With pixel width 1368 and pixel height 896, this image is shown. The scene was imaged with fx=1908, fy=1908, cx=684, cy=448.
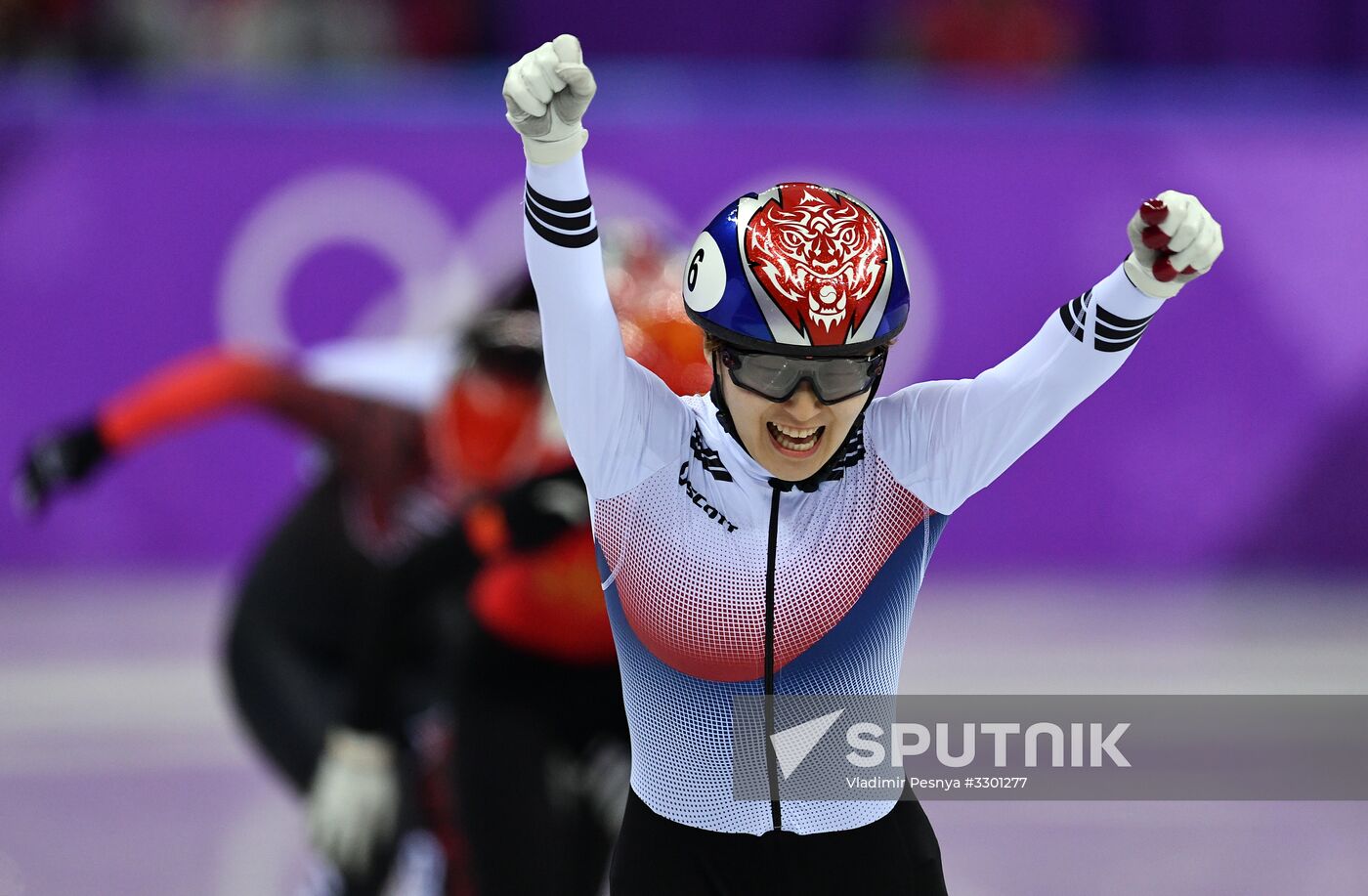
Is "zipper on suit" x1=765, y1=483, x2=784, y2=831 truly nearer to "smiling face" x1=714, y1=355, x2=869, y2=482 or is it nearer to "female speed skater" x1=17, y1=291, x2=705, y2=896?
"smiling face" x1=714, y1=355, x2=869, y2=482

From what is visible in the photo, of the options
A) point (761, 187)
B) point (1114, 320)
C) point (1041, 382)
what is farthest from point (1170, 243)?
point (761, 187)

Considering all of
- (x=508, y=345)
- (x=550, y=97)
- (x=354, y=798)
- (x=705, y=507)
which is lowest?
(x=354, y=798)

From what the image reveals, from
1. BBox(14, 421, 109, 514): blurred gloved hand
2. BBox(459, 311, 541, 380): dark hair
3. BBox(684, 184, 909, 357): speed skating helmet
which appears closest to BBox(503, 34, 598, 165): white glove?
BBox(684, 184, 909, 357): speed skating helmet

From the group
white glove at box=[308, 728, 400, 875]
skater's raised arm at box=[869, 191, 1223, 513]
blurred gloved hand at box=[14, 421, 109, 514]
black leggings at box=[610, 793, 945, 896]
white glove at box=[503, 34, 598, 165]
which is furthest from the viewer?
blurred gloved hand at box=[14, 421, 109, 514]

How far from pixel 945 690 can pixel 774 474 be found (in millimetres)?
4490

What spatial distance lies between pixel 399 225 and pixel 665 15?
3.10 meters

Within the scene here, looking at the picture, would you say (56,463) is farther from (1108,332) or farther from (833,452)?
(1108,332)

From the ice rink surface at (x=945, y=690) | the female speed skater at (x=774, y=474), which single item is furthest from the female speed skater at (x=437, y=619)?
the female speed skater at (x=774, y=474)

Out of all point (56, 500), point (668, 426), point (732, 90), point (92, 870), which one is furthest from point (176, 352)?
point (668, 426)

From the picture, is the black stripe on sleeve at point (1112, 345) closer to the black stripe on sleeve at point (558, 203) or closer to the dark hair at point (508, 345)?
the black stripe on sleeve at point (558, 203)

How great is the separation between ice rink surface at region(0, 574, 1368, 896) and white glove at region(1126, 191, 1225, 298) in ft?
9.88

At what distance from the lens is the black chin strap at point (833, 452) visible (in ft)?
9.41

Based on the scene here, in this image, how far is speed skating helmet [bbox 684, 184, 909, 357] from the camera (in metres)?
2.73

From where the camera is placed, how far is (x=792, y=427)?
9.16ft
